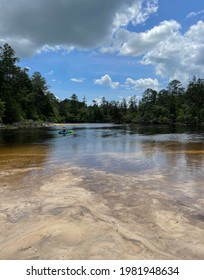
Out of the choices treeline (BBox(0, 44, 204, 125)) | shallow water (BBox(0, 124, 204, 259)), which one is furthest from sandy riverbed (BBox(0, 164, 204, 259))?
treeline (BBox(0, 44, 204, 125))

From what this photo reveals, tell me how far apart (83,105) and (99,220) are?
581 ft

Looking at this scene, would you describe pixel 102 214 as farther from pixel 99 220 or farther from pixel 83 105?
pixel 83 105

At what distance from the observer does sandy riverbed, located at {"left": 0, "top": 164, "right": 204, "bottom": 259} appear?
232 inches

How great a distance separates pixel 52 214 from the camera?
318 inches

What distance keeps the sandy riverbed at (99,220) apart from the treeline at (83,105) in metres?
58.1

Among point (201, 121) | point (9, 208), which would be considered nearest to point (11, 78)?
point (201, 121)

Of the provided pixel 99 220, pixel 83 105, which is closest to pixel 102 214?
pixel 99 220

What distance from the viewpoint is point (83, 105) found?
600 feet

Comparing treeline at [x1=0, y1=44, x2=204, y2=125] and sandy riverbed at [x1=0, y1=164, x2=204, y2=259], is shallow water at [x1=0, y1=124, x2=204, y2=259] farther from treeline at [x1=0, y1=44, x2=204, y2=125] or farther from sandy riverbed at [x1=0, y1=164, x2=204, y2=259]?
treeline at [x1=0, y1=44, x2=204, y2=125]

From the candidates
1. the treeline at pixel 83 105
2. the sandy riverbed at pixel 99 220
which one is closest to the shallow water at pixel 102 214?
the sandy riverbed at pixel 99 220

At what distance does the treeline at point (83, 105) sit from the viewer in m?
82.4

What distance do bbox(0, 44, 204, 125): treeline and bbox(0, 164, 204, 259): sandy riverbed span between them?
58.1 meters

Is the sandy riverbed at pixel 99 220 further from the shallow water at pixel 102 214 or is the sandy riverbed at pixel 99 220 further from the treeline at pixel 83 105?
the treeline at pixel 83 105
